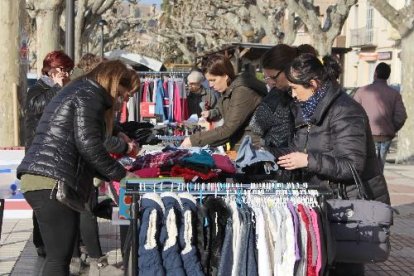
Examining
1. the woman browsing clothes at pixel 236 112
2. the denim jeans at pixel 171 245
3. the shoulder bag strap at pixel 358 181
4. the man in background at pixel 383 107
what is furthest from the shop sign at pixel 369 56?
the denim jeans at pixel 171 245

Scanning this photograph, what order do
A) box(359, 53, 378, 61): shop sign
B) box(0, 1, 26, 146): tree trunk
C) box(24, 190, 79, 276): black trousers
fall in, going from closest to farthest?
box(24, 190, 79, 276): black trousers → box(0, 1, 26, 146): tree trunk → box(359, 53, 378, 61): shop sign

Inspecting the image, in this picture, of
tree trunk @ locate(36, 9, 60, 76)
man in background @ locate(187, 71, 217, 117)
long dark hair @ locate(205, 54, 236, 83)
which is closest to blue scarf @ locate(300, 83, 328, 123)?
long dark hair @ locate(205, 54, 236, 83)

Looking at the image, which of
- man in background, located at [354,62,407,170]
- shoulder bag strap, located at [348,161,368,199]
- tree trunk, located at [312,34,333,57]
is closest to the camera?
shoulder bag strap, located at [348,161,368,199]

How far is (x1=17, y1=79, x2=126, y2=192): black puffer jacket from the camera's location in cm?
450


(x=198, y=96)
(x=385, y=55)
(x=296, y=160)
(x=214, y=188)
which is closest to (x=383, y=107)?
(x=198, y=96)

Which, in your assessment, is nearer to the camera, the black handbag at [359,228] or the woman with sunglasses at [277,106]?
the black handbag at [359,228]

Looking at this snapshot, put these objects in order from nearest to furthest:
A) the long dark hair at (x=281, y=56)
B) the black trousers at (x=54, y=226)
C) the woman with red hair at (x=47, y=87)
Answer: the black trousers at (x=54, y=226)
the long dark hair at (x=281, y=56)
the woman with red hair at (x=47, y=87)

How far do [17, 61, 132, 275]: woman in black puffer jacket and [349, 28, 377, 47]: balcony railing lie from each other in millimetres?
46778

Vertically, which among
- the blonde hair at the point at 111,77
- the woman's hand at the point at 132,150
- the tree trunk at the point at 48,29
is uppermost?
the tree trunk at the point at 48,29

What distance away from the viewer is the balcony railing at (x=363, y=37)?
49997 mm

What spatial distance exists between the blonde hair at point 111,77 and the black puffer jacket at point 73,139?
0.07 m

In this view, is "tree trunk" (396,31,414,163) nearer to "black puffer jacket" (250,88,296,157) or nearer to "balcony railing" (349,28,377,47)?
"black puffer jacket" (250,88,296,157)

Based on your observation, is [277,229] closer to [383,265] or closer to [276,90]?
[276,90]

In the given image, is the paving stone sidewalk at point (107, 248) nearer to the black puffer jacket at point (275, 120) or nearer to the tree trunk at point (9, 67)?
the tree trunk at point (9, 67)
